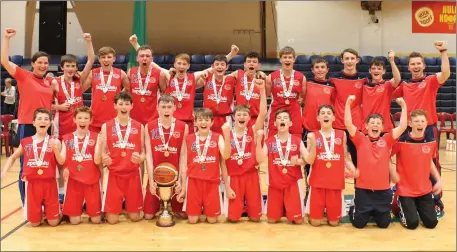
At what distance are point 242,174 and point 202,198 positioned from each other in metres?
0.47

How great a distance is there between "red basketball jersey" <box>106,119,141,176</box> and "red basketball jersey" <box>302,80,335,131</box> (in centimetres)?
193

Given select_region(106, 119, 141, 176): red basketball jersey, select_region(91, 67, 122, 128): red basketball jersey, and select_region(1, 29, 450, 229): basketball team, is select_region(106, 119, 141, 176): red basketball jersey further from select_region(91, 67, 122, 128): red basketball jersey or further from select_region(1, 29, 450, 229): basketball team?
select_region(91, 67, 122, 128): red basketball jersey

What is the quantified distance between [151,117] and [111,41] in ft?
35.4

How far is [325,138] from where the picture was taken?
174 inches

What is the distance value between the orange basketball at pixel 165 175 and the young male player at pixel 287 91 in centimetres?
135

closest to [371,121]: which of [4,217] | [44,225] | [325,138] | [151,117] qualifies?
[325,138]

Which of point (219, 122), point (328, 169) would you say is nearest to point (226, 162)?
point (219, 122)

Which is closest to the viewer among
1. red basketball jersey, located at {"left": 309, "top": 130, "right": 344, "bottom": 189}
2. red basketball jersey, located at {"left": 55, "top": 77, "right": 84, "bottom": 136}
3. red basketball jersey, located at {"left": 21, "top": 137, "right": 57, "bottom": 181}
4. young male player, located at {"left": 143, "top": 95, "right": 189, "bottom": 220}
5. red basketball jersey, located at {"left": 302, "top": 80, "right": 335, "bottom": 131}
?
red basketball jersey, located at {"left": 21, "top": 137, "right": 57, "bottom": 181}

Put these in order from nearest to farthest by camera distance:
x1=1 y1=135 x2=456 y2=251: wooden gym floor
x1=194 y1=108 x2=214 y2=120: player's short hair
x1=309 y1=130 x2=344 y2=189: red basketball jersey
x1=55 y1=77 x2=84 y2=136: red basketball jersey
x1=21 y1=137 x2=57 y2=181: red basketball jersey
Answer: x1=1 y1=135 x2=456 y2=251: wooden gym floor < x1=21 y1=137 x2=57 y2=181: red basketball jersey < x1=309 y1=130 x2=344 y2=189: red basketball jersey < x1=194 y1=108 x2=214 y2=120: player's short hair < x1=55 y1=77 x2=84 y2=136: red basketball jersey

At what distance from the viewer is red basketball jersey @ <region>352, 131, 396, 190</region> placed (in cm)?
432

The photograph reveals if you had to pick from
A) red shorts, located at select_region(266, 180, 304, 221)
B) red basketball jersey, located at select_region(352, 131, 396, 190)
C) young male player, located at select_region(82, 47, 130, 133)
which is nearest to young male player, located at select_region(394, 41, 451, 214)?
red basketball jersey, located at select_region(352, 131, 396, 190)

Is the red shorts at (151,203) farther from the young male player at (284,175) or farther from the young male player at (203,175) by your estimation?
the young male player at (284,175)

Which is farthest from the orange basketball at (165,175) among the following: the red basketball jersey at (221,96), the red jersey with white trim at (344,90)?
the red jersey with white trim at (344,90)

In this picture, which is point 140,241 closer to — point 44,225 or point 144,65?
point 44,225
